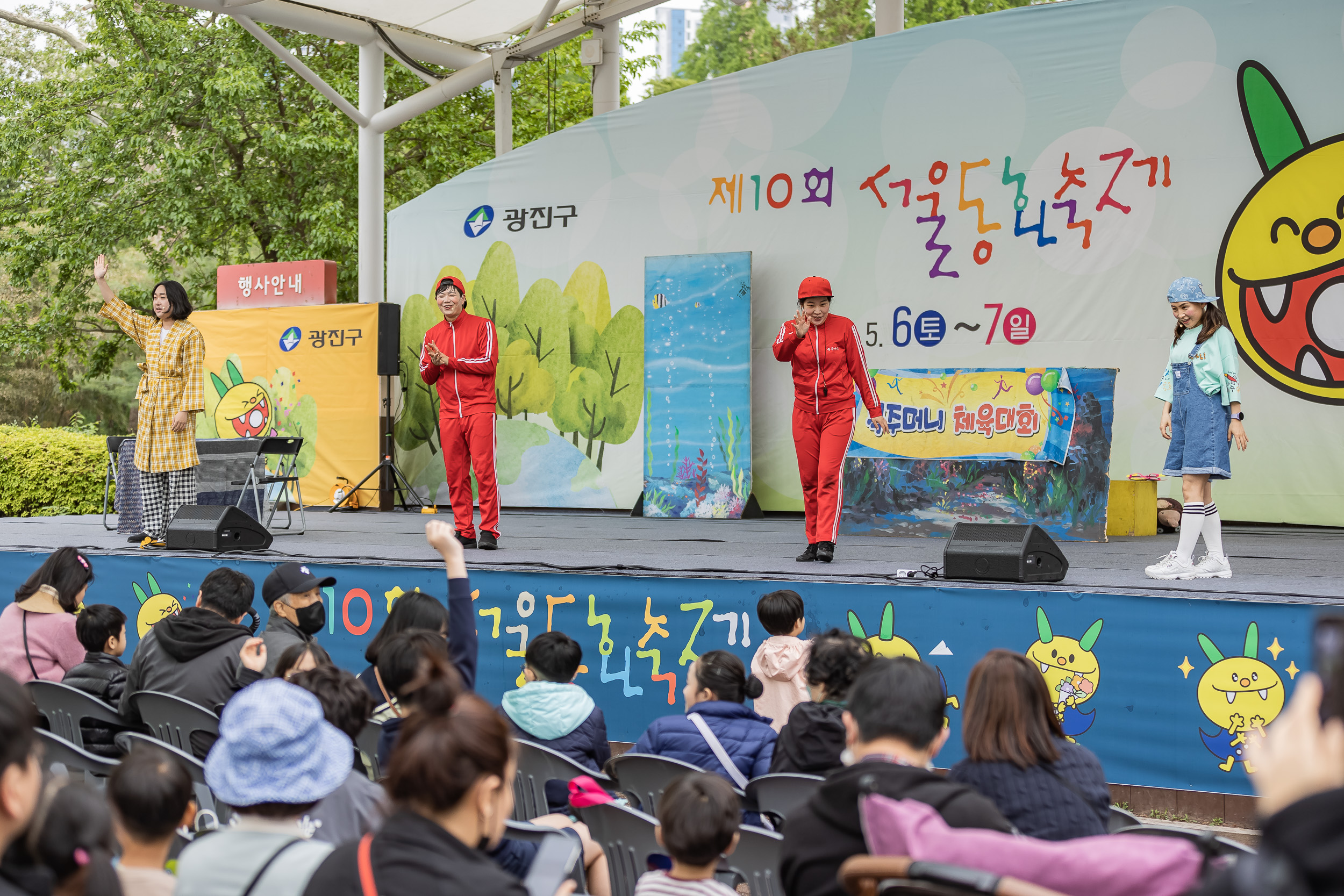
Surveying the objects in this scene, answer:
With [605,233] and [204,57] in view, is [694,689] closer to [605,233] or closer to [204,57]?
[605,233]

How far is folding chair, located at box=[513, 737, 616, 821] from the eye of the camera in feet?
9.77

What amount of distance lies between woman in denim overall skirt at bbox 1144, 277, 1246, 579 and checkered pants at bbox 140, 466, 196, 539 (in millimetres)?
5534

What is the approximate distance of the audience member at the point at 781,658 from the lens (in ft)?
13.2

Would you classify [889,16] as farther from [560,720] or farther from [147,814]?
[147,814]

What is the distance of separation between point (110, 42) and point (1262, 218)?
14.2m

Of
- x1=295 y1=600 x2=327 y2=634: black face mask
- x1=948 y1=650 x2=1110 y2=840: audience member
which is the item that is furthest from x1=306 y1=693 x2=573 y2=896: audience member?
x1=295 y1=600 x2=327 y2=634: black face mask

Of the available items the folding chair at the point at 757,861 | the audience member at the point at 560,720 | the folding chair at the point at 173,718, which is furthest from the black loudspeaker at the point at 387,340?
the folding chair at the point at 757,861

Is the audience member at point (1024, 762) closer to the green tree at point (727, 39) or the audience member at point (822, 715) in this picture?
the audience member at point (822, 715)

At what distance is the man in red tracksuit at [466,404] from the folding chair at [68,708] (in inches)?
123

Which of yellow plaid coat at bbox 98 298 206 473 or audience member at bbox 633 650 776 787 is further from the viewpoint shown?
yellow plaid coat at bbox 98 298 206 473

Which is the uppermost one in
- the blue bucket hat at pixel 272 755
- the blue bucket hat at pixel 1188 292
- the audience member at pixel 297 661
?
the blue bucket hat at pixel 1188 292

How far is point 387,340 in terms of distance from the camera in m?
10.4

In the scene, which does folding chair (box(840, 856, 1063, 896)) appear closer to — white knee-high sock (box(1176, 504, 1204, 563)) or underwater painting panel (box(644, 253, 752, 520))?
white knee-high sock (box(1176, 504, 1204, 563))

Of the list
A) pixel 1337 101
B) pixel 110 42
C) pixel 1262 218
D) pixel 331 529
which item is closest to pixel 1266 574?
pixel 1262 218
